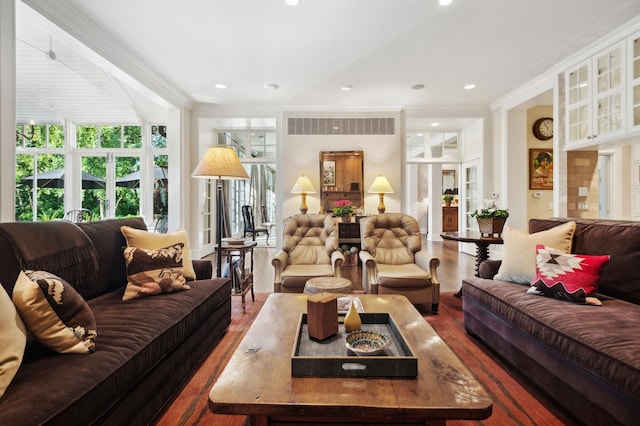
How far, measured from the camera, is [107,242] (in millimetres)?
2188

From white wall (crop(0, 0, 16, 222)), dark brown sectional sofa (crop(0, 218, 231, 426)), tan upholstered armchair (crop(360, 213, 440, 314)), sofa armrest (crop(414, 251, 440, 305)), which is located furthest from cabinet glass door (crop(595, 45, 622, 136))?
white wall (crop(0, 0, 16, 222))

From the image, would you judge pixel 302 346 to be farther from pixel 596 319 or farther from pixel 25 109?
pixel 25 109

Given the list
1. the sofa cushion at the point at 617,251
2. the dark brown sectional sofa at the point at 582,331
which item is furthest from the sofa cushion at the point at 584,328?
the sofa cushion at the point at 617,251

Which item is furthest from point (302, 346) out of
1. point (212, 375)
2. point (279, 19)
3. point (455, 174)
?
point (455, 174)

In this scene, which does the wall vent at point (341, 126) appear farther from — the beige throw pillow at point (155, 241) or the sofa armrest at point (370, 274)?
the beige throw pillow at point (155, 241)

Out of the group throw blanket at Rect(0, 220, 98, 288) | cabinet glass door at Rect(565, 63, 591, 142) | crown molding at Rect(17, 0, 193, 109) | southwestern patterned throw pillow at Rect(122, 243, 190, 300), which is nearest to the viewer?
throw blanket at Rect(0, 220, 98, 288)

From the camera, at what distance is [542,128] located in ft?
17.8

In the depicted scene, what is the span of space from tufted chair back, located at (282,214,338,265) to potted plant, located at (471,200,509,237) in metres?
1.59

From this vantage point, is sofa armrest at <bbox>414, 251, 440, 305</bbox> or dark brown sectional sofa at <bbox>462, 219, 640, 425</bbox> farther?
sofa armrest at <bbox>414, 251, 440, 305</bbox>

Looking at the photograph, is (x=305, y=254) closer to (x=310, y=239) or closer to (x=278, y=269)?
(x=310, y=239)

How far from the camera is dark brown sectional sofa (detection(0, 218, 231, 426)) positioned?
1.02 metres

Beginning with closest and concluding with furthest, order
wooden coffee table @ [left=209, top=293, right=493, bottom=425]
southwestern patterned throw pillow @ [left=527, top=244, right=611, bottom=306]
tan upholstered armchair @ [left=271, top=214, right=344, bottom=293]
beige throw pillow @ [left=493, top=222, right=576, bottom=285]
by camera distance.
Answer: wooden coffee table @ [left=209, top=293, right=493, bottom=425] → southwestern patterned throw pillow @ [left=527, top=244, right=611, bottom=306] → beige throw pillow @ [left=493, top=222, right=576, bottom=285] → tan upholstered armchair @ [left=271, top=214, right=344, bottom=293]

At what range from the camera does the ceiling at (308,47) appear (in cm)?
293

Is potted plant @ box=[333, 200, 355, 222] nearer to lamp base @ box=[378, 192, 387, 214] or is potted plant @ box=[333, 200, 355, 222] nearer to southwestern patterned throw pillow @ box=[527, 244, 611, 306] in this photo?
lamp base @ box=[378, 192, 387, 214]
